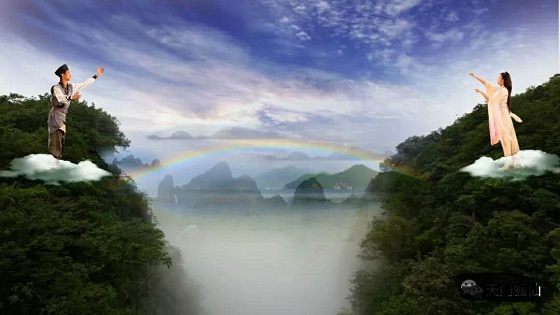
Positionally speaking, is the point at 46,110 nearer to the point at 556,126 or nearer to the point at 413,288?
the point at 413,288

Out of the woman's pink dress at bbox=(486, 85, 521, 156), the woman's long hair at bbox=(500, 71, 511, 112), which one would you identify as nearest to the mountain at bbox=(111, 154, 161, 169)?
the woman's pink dress at bbox=(486, 85, 521, 156)

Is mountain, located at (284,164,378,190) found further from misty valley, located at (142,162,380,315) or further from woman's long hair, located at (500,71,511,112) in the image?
woman's long hair, located at (500,71,511,112)

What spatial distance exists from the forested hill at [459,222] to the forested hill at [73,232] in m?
6.21

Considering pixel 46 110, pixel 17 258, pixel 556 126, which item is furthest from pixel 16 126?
pixel 556 126

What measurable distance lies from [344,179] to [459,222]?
406 centimetres

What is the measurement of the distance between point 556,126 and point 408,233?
4.39 meters

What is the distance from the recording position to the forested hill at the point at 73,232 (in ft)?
27.7

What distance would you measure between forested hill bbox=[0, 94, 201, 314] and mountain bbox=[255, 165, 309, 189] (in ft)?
11.3

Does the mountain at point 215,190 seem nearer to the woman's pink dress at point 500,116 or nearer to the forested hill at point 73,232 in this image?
the forested hill at point 73,232

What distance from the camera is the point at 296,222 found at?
16172 mm

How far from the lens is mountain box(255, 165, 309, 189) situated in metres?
13.2
